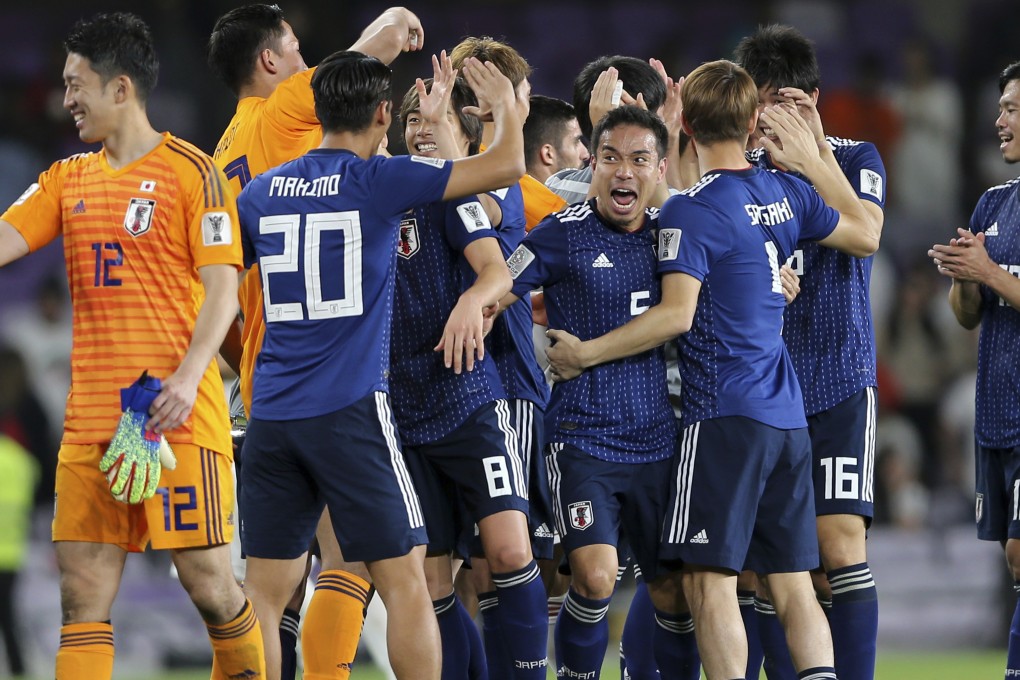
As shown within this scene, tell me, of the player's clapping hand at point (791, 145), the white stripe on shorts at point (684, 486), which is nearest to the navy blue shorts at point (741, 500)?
the white stripe on shorts at point (684, 486)

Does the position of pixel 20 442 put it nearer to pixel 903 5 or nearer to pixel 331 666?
pixel 331 666

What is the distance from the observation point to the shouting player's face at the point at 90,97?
501 centimetres

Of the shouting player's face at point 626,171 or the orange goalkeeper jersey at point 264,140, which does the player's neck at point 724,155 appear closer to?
the shouting player's face at point 626,171

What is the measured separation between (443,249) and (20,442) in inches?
313

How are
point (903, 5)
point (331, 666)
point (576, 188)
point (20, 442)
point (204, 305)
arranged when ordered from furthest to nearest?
point (903, 5)
point (20, 442)
point (576, 188)
point (331, 666)
point (204, 305)

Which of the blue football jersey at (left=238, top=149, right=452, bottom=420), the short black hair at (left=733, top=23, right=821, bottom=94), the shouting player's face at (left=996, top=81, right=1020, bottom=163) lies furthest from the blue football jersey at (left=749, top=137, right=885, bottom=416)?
the blue football jersey at (left=238, top=149, right=452, bottom=420)

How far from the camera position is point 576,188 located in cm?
654

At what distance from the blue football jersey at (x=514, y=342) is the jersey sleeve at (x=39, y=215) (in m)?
1.74

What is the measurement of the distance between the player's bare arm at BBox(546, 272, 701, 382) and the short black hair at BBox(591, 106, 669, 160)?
60 cm

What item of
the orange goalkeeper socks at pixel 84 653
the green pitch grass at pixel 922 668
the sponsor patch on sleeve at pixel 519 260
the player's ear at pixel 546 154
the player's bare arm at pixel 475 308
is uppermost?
the player's ear at pixel 546 154

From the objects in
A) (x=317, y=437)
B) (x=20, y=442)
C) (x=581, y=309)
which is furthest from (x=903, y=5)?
(x=317, y=437)

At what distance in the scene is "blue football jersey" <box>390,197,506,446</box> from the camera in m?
5.57

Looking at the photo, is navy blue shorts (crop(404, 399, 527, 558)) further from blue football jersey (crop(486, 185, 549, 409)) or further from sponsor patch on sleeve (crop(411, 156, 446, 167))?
sponsor patch on sleeve (crop(411, 156, 446, 167))

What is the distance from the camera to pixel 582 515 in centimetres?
536
